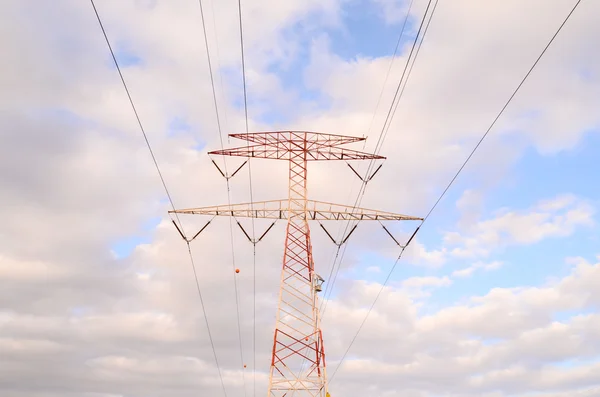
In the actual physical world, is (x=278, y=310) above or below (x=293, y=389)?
above

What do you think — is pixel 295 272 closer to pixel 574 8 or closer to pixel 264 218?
pixel 264 218

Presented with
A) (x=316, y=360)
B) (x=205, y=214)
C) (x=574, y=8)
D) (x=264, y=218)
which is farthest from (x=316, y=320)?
(x=574, y=8)

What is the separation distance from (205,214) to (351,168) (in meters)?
12.6

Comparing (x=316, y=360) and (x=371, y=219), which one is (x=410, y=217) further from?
(x=316, y=360)

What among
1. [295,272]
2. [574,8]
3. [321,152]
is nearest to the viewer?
[574,8]

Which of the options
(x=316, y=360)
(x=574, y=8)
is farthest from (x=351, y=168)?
(x=574, y=8)

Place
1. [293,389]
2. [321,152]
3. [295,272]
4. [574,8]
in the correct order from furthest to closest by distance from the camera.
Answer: [321,152] < [295,272] < [293,389] < [574,8]

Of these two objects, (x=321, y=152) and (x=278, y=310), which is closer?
(x=278, y=310)

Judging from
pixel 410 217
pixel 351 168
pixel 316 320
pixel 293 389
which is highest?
pixel 351 168

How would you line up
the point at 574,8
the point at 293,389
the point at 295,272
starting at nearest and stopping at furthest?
the point at 574,8
the point at 293,389
the point at 295,272

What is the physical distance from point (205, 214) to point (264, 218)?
4.83 m

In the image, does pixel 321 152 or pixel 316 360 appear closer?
pixel 316 360

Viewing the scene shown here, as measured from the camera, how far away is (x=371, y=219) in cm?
5322

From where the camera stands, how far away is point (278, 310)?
163 feet
